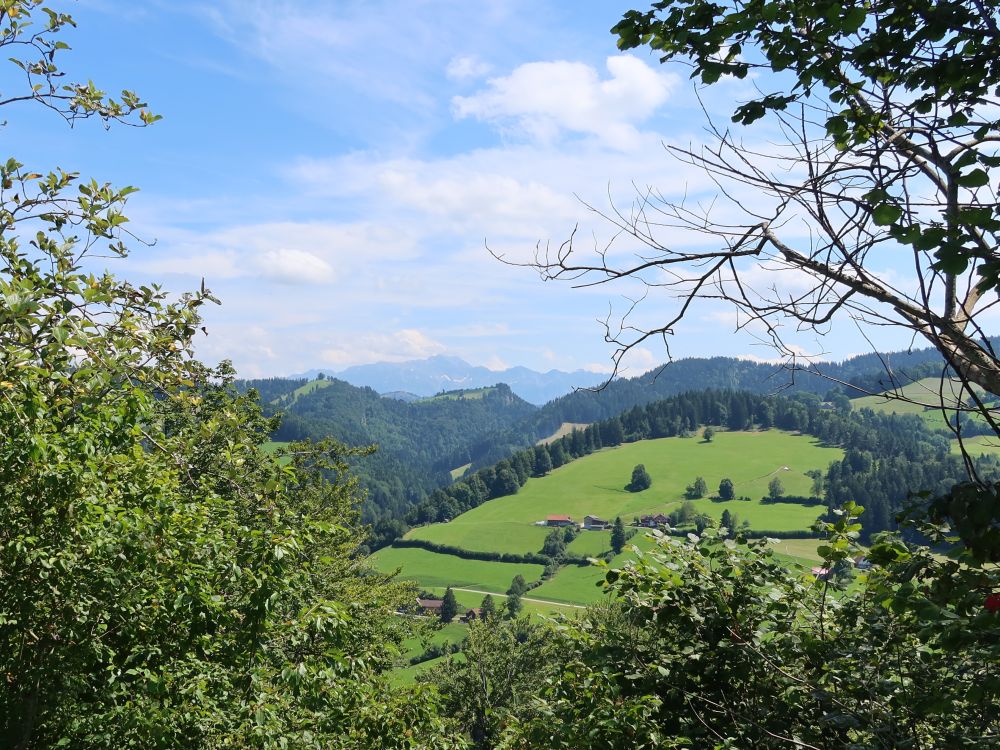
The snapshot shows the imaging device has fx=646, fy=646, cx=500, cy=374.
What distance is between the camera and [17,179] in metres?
5.81

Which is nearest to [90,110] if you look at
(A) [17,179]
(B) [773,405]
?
(A) [17,179]

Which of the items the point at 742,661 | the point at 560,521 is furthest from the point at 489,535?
the point at 742,661

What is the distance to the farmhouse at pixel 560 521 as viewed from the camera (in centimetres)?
12288

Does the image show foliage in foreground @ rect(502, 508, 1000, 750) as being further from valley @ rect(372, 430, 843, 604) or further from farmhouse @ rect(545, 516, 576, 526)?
farmhouse @ rect(545, 516, 576, 526)

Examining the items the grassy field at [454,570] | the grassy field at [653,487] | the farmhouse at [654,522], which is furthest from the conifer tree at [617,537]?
the grassy field at [454,570]

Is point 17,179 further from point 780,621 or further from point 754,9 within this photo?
→ point 780,621

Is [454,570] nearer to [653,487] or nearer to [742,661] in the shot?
[653,487]

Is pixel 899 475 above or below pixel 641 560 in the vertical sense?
below

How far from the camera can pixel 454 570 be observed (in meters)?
109

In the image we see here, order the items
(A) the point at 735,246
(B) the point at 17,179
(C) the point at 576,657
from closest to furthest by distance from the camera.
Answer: (A) the point at 735,246
(B) the point at 17,179
(C) the point at 576,657

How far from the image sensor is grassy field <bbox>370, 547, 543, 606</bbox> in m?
102

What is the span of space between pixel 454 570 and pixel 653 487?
170ft

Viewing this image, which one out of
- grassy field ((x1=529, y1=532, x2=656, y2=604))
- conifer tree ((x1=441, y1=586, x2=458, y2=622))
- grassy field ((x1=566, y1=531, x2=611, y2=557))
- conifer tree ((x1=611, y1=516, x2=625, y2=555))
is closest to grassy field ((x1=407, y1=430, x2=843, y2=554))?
grassy field ((x1=566, y1=531, x2=611, y2=557))

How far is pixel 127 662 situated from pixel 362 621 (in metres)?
17.3
